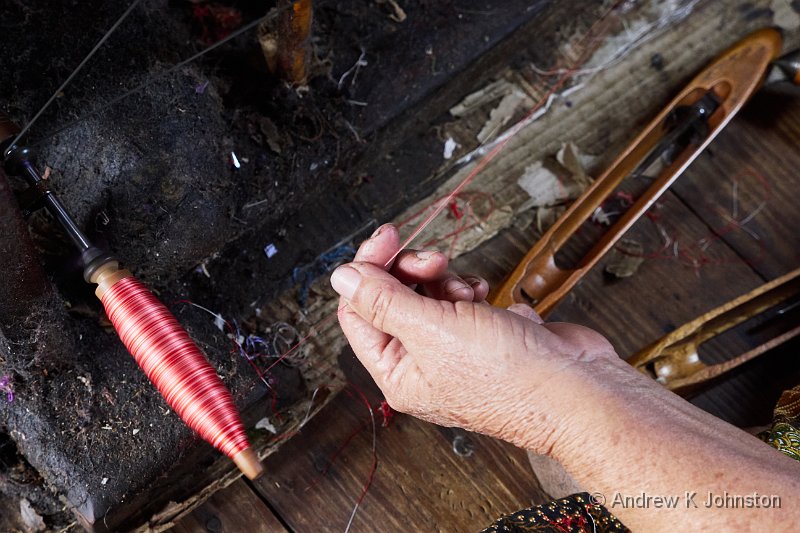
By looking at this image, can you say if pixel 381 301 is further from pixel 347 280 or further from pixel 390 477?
pixel 390 477

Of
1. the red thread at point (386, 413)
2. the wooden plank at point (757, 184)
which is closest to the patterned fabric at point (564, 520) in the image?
the red thread at point (386, 413)

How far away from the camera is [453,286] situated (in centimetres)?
142

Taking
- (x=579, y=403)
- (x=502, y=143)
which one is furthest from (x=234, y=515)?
(x=502, y=143)

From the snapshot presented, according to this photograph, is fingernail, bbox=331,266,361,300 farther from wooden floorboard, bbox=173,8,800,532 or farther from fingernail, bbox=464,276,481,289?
wooden floorboard, bbox=173,8,800,532

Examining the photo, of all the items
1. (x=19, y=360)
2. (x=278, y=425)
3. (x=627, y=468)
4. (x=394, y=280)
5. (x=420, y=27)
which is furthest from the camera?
(x=420, y=27)

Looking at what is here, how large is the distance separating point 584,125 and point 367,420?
1.19m

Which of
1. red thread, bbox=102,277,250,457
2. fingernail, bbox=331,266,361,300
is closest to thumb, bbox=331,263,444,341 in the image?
fingernail, bbox=331,266,361,300

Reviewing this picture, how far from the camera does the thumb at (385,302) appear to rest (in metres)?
1.25

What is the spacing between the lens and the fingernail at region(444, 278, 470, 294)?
4.65ft

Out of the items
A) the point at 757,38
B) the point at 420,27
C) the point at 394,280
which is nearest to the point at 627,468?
the point at 394,280

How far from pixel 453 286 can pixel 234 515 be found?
3.02 ft

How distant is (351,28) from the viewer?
76.9 inches

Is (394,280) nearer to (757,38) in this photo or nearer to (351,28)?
(351,28)

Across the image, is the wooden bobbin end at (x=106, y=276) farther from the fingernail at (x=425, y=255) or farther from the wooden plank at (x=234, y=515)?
the wooden plank at (x=234, y=515)
